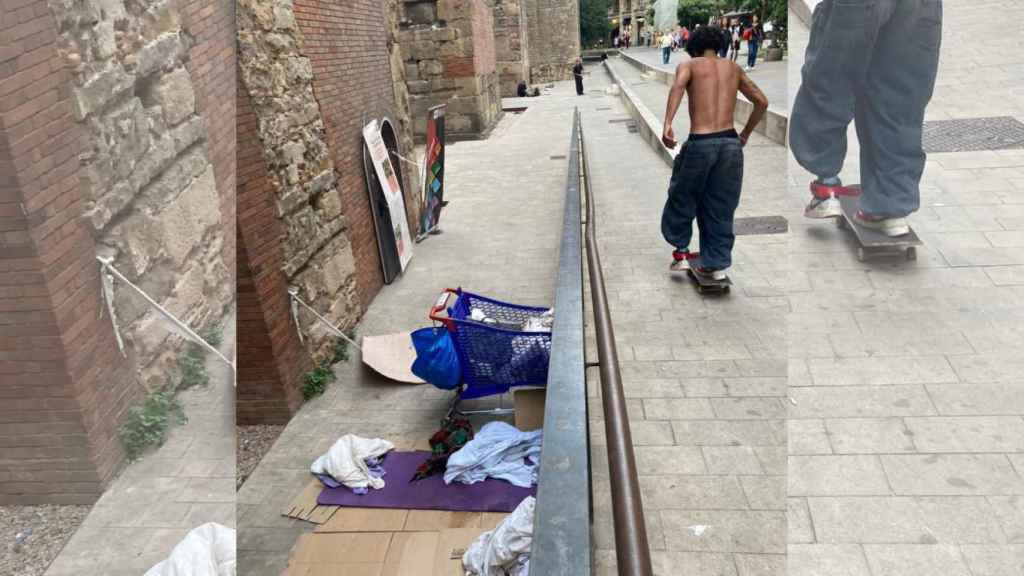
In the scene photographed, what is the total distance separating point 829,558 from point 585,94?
26.2 metres

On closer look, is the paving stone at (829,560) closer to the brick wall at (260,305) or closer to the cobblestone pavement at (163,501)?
the cobblestone pavement at (163,501)

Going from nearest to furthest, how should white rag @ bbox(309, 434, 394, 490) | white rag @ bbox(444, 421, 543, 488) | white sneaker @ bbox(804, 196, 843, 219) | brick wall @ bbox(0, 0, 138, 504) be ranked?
brick wall @ bbox(0, 0, 138, 504) < white sneaker @ bbox(804, 196, 843, 219) < white rag @ bbox(444, 421, 543, 488) < white rag @ bbox(309, 434, 394, 490)

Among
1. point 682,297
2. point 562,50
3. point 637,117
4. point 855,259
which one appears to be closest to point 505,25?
point 562,50

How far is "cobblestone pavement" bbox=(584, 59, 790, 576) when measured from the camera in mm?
2090

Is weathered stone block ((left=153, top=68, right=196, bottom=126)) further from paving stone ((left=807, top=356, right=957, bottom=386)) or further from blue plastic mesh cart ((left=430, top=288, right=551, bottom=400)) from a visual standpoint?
blue plastic mesh cart ((left=430, top=288, right=551, bottom=400))

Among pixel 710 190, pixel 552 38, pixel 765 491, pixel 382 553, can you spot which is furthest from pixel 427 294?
pixel 552 38

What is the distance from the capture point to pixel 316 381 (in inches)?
167

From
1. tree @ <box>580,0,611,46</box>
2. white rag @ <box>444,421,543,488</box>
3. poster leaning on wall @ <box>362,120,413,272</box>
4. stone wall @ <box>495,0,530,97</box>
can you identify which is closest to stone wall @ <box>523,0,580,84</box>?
stone wall @ <box>495,0,530,97</box>

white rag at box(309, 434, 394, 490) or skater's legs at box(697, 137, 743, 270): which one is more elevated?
skater's legs at box(697, 137, 743, 270)

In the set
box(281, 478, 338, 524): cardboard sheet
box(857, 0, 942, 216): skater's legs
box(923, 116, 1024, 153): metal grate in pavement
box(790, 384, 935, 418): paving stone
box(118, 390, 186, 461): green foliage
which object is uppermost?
box(857, 0, 942, 216): skater's legs

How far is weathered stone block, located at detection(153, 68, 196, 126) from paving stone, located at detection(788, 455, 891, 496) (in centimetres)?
186

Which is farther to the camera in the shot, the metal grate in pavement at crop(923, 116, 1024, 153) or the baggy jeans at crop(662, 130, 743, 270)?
the baggy jeans at crop(662, 130, 743, 270)

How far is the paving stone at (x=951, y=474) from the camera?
175cm

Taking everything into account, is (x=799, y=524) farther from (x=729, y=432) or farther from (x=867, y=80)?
(x=867, y=80)
